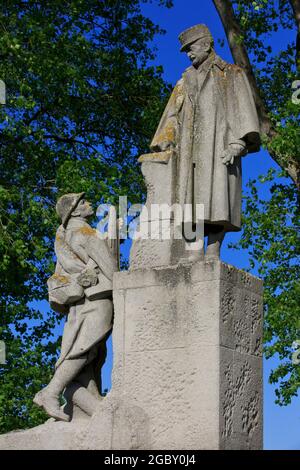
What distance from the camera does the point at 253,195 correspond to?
1931 cm

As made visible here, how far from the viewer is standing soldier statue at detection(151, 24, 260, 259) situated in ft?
31.6

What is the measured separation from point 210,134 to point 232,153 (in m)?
0.27

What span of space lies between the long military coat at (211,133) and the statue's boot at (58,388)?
1847 mm

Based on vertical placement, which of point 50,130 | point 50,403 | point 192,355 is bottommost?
point 50,403

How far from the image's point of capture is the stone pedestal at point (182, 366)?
877cm

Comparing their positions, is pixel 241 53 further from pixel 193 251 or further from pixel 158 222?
pixel 193 251

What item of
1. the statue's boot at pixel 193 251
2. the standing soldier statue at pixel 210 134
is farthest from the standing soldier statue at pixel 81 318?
the standing soldier statue at pixel 210 134

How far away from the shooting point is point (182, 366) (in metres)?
8.92

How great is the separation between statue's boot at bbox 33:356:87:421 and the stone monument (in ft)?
0.04

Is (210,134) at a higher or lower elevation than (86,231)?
higher

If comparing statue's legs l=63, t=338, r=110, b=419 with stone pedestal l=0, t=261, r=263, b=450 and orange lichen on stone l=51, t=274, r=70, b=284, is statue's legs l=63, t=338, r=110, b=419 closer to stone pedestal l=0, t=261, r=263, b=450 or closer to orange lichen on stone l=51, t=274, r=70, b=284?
stone pedestal l=0, t=261, r=263, b=450

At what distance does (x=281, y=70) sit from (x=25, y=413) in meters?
8.05

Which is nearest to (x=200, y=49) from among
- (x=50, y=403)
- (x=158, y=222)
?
(x=158, y=222)
